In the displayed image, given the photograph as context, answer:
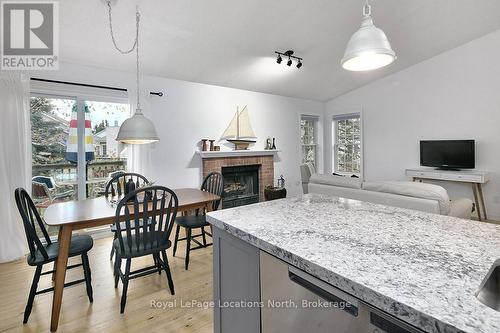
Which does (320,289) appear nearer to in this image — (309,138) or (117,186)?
(117,186)

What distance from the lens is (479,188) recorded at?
4.28m

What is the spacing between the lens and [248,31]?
3.28 m

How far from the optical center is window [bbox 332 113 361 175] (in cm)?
614

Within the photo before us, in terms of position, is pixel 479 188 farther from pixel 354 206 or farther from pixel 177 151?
pixel 177 151

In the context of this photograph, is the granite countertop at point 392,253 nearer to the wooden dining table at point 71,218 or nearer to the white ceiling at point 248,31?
the wooden dining table at point 71,218

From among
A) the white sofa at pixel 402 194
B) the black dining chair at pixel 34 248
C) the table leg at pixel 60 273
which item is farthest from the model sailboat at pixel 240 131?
the table leg at pixel 60 273

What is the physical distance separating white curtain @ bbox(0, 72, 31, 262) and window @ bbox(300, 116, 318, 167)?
16.4 ft

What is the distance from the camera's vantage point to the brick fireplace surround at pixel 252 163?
448 centimetres

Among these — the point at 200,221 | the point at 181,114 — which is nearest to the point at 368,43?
the point at 200,221

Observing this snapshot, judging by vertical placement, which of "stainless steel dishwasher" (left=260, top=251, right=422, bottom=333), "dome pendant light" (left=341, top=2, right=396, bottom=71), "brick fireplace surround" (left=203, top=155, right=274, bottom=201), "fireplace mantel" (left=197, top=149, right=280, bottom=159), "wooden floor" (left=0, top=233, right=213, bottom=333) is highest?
"dome pendant light" (left=341, top=2, right=396, bottom=71)

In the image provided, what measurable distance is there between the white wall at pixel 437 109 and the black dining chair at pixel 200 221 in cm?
399

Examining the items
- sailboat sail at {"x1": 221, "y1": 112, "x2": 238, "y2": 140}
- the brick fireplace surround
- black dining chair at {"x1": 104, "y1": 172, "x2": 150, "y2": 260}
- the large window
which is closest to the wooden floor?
black dining chair at {"x1": 104, "y1": 172, "x2": 150, "y2": 260}

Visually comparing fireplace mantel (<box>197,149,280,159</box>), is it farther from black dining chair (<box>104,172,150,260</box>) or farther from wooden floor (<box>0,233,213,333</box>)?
wooden floor (<box>0,233,213,333</box>)

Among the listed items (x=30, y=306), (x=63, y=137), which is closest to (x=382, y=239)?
(x=30, y=306)
